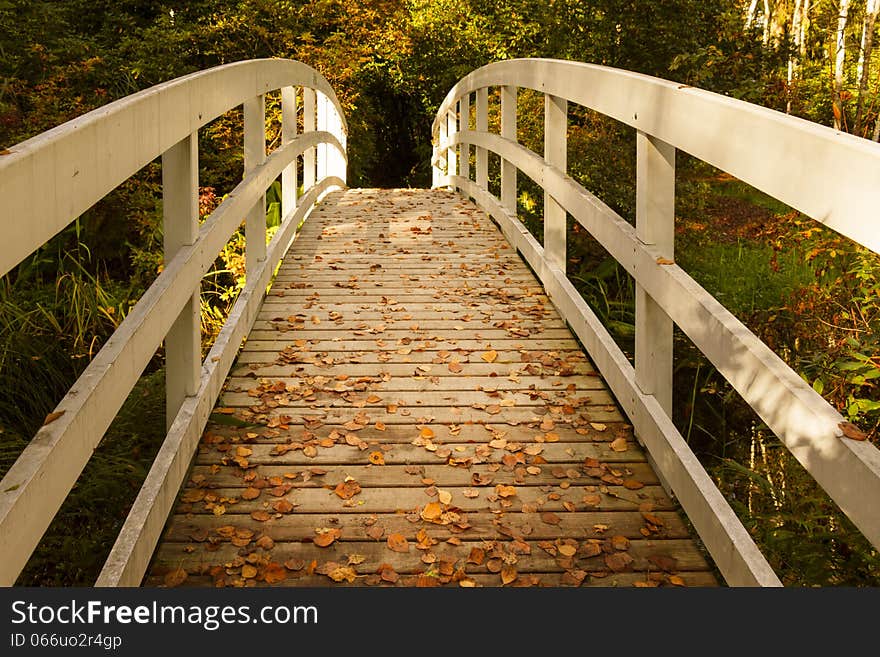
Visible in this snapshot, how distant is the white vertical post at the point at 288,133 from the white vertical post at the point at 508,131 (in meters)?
1.54

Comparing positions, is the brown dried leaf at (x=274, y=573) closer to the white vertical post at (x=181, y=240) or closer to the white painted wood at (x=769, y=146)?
the white vertical post at (x=181, y=240)

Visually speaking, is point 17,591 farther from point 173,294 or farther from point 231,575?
point 173,294

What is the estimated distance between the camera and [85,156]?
7.47 feet

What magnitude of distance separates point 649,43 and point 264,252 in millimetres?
10050

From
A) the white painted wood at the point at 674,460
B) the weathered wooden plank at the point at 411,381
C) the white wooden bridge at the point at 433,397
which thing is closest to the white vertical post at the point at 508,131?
the white wooden bridge at the point at 433,397

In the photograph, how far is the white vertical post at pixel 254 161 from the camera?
16.8 feet

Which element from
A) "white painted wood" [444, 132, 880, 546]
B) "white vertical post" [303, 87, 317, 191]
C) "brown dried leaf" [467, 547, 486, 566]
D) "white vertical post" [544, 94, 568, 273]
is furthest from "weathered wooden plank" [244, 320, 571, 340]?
A: "white vertical post" [303, 87, 317, 191]

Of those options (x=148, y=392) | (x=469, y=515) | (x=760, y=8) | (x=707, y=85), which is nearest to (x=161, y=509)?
(x=469, y=515)

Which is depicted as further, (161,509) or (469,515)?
(469,515)

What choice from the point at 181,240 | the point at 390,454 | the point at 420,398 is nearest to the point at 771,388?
the point at 390,454

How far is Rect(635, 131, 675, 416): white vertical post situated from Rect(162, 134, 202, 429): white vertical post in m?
1.59

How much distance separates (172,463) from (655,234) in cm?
186

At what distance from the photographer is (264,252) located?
5730mm

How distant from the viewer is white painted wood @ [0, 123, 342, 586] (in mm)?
1904
